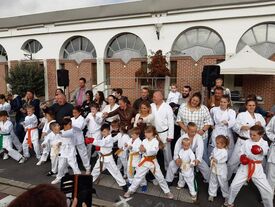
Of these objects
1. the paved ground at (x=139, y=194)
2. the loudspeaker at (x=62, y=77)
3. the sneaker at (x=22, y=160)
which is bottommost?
the paved ground at (x=139, y=194)

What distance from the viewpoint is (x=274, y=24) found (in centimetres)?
1332

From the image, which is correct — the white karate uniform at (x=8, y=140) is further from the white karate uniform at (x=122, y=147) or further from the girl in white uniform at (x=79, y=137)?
the white karate uniform at (x=122, y=147)

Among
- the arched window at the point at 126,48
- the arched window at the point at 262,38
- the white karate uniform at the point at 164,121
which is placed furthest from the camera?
the arched window at the point at 126,48

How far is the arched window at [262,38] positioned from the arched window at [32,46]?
14712mm

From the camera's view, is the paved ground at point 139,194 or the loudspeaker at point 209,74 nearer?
the paved ground at point 139,194

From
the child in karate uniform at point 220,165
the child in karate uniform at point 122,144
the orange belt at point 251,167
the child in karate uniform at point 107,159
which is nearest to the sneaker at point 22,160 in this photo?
the child in karate uniform at point 107,159

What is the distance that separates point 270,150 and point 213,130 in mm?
1180

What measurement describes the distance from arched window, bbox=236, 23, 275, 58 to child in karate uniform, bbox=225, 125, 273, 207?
10868 millimetres

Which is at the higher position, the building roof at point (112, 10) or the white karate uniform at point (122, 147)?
the building roof at point (112, 10)

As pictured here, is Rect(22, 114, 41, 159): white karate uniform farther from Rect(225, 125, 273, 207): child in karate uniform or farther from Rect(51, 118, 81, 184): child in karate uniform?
Rect(225, 125, 273, 207): child in karate uniform

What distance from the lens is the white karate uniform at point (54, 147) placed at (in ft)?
19.4

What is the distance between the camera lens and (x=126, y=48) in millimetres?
17141

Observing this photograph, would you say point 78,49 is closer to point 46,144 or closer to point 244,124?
point 46,144

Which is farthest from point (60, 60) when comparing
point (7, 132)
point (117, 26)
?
point (7, 132)
